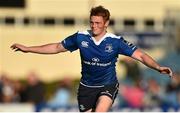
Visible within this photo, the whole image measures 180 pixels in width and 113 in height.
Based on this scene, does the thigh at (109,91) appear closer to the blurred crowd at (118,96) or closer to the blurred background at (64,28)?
the blurred crowd at (118,96)

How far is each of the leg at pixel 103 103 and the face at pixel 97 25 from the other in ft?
2.42

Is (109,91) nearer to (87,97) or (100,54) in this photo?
(87,97)

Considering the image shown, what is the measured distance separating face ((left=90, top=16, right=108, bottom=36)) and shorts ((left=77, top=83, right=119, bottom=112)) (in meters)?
0.67

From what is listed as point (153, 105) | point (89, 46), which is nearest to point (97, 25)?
point (89, 46)

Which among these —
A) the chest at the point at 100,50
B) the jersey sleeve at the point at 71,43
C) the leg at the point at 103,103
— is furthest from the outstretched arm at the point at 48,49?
the leg at the point at 103,103

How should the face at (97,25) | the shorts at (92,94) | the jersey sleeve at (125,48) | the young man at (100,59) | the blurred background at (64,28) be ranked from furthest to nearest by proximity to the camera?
the blurred background at (64,28), the shorts at (92,94), the jersey sleeve at (125,48), the young man at (100,59), the face at (97,25)

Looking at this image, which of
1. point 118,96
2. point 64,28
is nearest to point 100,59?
point 118,96

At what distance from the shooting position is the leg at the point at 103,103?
32.5 feet

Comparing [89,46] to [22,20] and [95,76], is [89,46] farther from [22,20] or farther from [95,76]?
[22,20]

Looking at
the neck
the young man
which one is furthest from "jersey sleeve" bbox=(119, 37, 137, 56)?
the neck

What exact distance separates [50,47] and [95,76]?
26.5 inches

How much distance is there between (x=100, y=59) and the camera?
32.6 feet

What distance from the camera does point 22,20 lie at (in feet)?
130

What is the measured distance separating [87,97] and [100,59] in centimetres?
51
